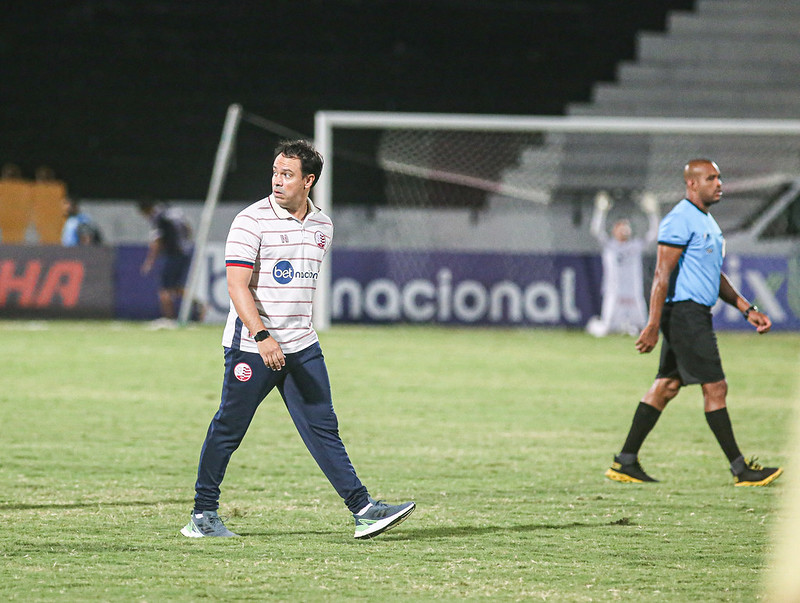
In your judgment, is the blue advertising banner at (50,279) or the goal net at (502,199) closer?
the blue advertising banner at (50,279)

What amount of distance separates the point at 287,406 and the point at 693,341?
2878 mm

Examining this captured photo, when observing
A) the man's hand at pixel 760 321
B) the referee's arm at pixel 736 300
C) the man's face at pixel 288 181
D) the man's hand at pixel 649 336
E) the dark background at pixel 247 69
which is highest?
the dark background at pixel 247 69

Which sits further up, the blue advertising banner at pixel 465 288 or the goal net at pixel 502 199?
the goal net at pixel 502 199

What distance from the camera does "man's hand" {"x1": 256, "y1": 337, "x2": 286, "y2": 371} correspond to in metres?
5.25

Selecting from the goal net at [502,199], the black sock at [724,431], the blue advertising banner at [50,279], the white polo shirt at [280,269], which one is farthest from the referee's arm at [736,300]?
the blue advertising banner at [50,279]

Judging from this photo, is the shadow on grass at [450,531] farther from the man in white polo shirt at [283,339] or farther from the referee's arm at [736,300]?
the referee's arm at [736,300]

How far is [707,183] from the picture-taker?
734 centimetres

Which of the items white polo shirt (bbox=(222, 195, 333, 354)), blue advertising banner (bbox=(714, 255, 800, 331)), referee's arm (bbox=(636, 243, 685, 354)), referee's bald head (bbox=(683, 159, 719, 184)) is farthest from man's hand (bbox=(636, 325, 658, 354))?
blue advertising banner (bbox=(714, 255, 800, 331))

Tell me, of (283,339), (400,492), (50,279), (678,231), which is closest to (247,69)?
(50,279)

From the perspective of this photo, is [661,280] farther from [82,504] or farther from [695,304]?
[82,504]

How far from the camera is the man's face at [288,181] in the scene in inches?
213

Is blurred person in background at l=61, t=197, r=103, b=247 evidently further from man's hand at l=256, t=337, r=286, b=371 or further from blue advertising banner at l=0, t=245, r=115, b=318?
man's hand at l=256, t=337, r=286, b=371

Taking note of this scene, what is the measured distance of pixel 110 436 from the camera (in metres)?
8.91

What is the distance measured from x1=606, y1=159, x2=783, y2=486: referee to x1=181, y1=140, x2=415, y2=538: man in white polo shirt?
2376 millimetres
